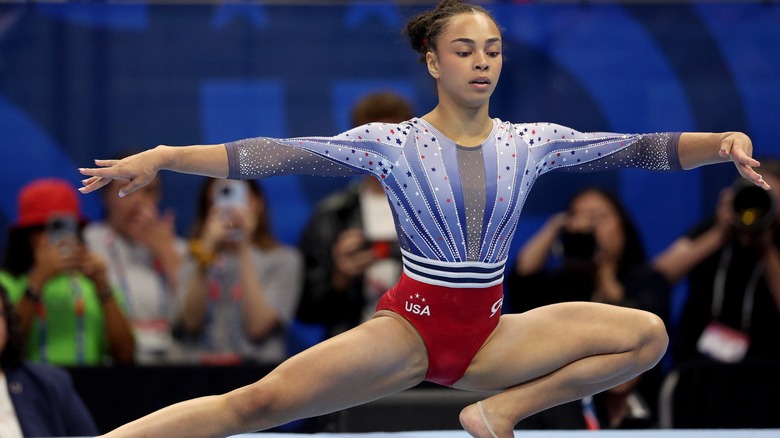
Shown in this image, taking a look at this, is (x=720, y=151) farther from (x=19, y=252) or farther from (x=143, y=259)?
(x=19, y=252)

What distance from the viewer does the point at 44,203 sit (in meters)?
5.59

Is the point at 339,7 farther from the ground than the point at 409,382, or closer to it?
farther from the ground

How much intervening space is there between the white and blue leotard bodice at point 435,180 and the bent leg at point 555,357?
0.24m

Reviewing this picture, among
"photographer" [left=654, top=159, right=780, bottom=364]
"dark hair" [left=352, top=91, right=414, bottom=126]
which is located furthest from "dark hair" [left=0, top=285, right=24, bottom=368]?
"photographer" [left=654, top=159, right=780, bottom=364]

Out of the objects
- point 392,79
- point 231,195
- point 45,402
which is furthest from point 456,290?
point 392,79

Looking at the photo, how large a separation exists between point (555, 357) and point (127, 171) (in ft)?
4.80

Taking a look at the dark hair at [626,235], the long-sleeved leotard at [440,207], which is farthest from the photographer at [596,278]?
the long-sleeved leotard at [440,207]

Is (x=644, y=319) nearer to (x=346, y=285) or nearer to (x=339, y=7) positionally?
(x=346, y=285)

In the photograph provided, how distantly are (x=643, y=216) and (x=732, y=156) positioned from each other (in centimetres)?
267

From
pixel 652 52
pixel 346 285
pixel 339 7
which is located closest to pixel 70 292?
pixel 346 285

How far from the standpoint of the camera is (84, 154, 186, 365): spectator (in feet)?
18.9

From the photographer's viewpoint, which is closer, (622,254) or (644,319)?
(644,319)

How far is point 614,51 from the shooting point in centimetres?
628

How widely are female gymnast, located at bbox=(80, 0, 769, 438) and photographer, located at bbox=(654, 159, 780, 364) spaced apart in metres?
1.88
